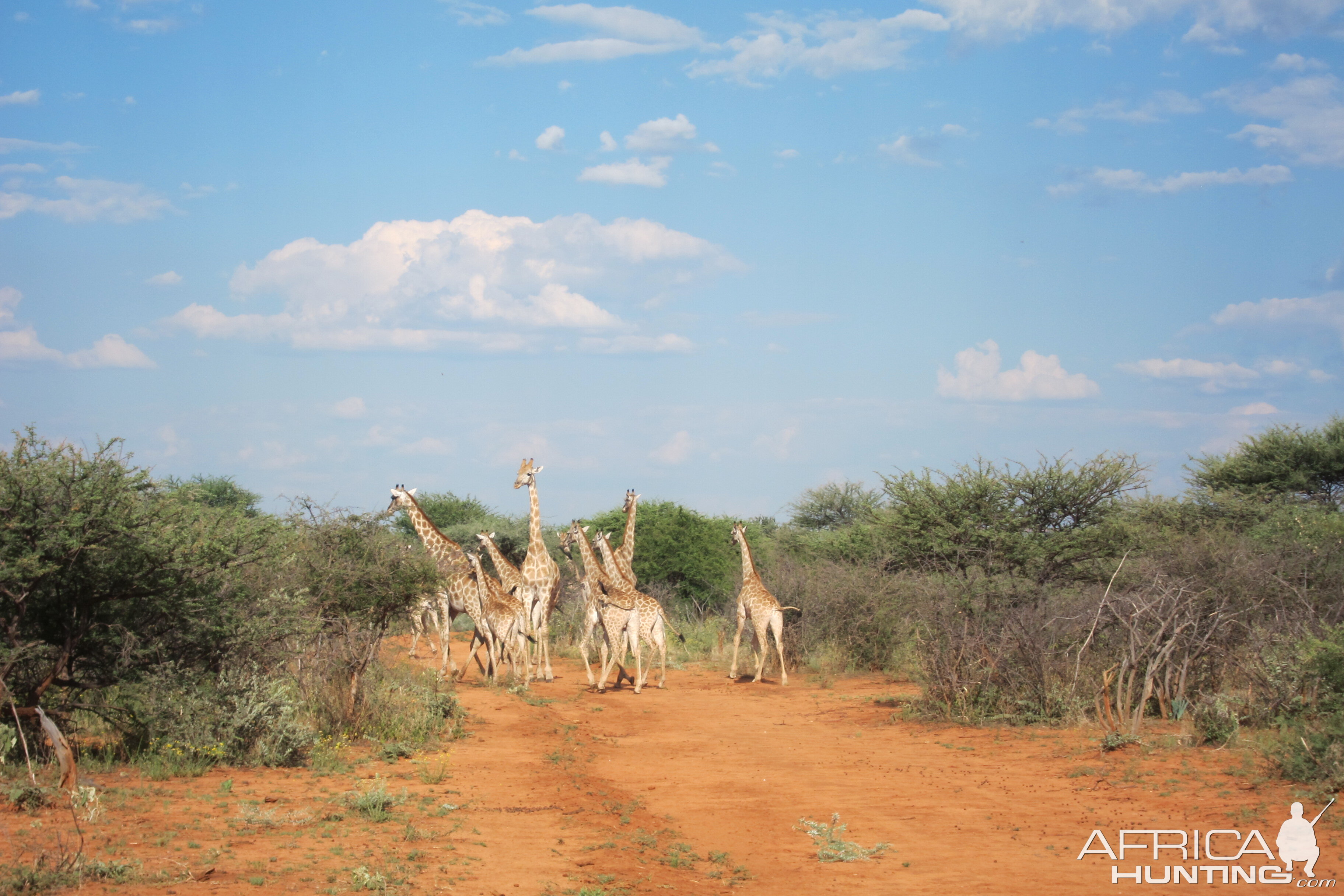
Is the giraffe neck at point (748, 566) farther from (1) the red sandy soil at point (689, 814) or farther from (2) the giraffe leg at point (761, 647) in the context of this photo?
(1) the red sandy soil at point (689, 814)

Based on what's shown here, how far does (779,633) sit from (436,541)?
6003 millimetres

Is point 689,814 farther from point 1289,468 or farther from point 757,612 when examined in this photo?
point 1289,468

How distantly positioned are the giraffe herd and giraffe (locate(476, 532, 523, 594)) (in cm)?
2

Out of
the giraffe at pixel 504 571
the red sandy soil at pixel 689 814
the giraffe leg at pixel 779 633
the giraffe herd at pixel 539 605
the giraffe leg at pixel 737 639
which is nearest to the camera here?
the red sandy soil at pixel 689 814

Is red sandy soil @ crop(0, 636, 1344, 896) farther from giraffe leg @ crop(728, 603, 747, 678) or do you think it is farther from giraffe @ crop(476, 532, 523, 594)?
giraffe leg @ crop(728, 603, 747, 678)

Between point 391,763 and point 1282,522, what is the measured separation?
16317 mm

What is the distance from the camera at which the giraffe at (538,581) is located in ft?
54.1

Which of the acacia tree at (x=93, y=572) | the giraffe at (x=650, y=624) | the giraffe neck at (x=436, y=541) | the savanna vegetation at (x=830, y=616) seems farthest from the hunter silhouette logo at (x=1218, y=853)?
the giraffe neck at (x=436, y=541)

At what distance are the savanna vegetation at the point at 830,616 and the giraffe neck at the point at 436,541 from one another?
1785 mm

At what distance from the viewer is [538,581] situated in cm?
1653

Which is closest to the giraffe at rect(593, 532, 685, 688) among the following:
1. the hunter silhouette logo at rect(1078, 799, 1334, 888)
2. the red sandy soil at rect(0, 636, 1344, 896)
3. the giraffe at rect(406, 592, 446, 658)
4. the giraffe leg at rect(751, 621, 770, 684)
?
the giraffe leg at rect(751, 621, 770, 684)

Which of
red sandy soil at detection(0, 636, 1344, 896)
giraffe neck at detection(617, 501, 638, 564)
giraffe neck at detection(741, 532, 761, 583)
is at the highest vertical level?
giraffe neck at detection(617, 501, 638, 564)

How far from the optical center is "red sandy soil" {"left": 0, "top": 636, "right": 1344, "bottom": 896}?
252 inches

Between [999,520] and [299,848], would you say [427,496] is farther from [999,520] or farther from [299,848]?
[299,848]
